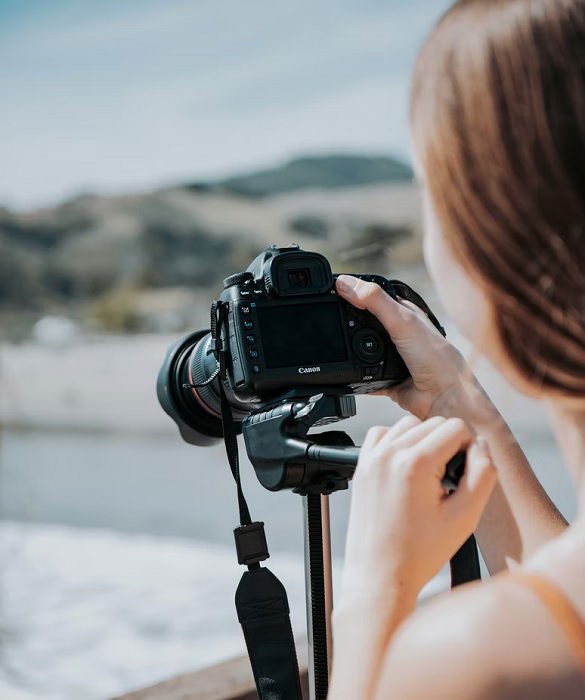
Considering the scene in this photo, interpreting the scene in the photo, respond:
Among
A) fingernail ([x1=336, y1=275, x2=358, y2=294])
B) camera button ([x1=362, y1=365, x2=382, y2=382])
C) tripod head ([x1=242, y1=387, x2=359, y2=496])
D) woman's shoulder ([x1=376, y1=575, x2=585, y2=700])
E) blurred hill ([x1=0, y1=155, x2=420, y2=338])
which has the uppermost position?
blurred hill ([x1=0, y1=155, x2=420, y2=338])

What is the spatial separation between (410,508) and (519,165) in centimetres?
21

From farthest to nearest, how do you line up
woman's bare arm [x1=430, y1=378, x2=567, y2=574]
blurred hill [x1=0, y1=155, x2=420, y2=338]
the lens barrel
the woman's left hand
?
1. blurred hill [x1=0, y1=155, x2=420, y2=338]
2. the lens barrel
3. woman's bare arm [x1=430, y1=378, x2=567, y2=574]
4. the woman's left hand

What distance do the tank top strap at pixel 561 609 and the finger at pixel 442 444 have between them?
0.33 ft

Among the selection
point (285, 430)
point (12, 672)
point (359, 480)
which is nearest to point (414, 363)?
point (285, 430)

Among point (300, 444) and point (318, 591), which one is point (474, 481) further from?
point (318, 591)

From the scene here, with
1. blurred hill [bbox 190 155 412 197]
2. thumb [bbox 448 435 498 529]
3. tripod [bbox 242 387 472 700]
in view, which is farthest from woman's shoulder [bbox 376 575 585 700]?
blurred hill [bbox 190 155 412 197]

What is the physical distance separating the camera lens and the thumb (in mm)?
371

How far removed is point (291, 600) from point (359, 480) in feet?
6.92

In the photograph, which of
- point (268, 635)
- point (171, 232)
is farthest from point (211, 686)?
point (171, 232)

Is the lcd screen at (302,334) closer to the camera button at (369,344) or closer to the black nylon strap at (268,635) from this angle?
the camera button at (369,344)

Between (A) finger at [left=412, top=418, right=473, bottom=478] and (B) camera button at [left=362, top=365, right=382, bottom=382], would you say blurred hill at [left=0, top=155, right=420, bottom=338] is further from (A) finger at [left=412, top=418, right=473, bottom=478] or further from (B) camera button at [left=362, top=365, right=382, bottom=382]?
(A) finger at [left=412, top=418, right=473, bottom=478]

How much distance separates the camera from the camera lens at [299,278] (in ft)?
3.03

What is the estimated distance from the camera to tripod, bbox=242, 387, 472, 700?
2.50 feet

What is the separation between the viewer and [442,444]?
0.58 meters
